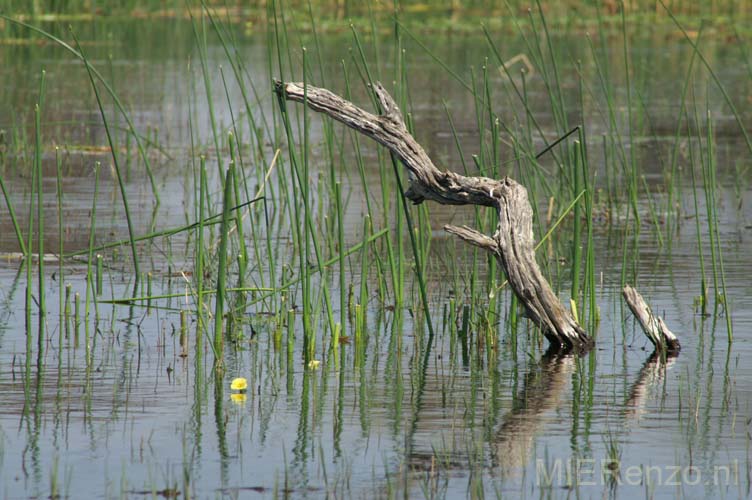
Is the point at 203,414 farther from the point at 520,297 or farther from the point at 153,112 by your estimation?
the point at 153,112

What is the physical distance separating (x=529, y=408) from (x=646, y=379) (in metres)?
0.66

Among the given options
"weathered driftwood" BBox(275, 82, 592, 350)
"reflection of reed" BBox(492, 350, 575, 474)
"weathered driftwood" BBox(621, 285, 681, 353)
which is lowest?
"reflection of reed" BBox(492, 350, 575, 474)

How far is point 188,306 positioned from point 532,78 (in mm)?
13181

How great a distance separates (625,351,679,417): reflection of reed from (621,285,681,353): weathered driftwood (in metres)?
0.04

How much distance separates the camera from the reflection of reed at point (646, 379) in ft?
15.9

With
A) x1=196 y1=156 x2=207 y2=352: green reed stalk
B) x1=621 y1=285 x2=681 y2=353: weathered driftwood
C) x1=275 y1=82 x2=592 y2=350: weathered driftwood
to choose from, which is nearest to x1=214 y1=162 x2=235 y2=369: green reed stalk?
x1=196 y1=156 x2=207 y2=352: green reed stalk

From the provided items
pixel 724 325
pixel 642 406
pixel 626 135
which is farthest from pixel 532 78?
pixel 642 406

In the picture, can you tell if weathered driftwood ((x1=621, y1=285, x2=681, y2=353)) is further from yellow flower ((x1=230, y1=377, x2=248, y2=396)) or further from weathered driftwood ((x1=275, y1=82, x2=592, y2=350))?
yellow flower ((x1=230, y1=377, x2=248, y2=396))

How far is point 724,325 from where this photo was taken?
20.4 feet

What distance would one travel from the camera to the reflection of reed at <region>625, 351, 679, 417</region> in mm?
4840

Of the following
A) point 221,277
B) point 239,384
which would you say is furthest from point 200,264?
point 239,384

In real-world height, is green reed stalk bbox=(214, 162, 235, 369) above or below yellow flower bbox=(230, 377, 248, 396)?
above

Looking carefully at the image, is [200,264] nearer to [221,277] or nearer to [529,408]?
[221,277]

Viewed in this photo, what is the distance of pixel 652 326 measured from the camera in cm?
570
